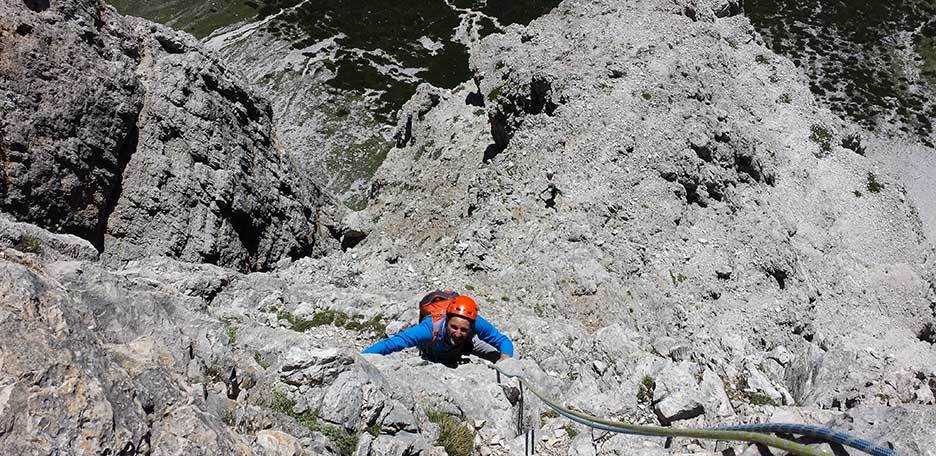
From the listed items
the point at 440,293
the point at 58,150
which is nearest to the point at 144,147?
the point at 58,150

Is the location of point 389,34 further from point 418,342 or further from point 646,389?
point 646,389

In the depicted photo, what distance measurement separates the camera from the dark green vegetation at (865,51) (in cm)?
5647

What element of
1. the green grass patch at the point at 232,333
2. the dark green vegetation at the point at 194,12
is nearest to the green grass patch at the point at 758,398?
the green grass patch at the point at 232,333

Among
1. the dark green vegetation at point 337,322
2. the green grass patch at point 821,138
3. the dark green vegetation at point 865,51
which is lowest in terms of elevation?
the dark green vegetation at point 865,51

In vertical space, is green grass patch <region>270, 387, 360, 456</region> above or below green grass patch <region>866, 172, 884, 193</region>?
above

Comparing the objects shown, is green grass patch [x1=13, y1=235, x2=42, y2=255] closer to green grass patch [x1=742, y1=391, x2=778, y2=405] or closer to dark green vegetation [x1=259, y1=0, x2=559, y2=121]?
green grass patch [x1=742, y1=391, x2=778, y2=405]

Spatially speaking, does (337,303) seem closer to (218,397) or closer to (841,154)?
(218,397)

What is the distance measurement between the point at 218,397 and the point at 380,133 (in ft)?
140

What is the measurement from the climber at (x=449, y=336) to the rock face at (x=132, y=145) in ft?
37.0

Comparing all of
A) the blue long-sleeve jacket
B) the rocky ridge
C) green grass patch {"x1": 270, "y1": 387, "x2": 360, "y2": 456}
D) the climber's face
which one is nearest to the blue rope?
the rocky ridge

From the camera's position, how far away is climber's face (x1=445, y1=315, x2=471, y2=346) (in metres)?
12.1

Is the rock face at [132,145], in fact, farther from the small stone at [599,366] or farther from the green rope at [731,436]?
the green rope at [731,436]

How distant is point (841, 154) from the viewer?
2798 cm

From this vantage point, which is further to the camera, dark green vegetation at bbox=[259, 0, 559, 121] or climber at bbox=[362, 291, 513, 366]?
dark green vegetation at bbox=[259, 0, 559, 121]
